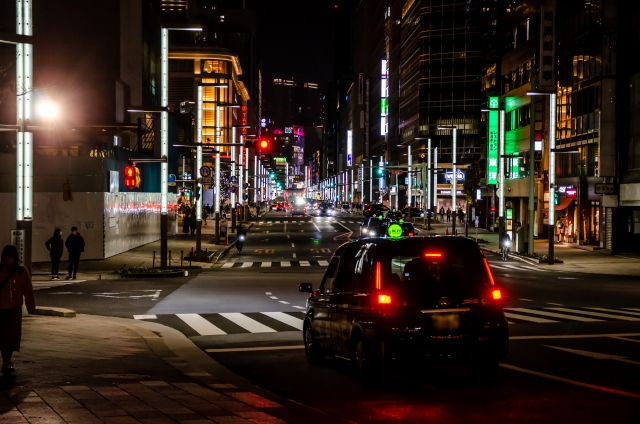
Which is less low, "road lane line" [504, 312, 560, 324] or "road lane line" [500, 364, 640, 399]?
"road lane line" [500, 364, 640, 399]

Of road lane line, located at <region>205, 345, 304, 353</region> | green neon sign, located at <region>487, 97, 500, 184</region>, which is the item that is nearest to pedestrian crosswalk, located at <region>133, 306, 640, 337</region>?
road lane line, located at <region>205, 345, 304, 353</region>

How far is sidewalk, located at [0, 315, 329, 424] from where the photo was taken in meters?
9.08

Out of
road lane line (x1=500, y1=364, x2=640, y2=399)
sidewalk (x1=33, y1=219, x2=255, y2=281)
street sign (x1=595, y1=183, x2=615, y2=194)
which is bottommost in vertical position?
sidewalk (x1=33, y1=219, x2=255, y2=281)

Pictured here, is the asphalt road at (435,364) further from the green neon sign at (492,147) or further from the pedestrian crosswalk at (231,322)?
the green neon sign at (492,147)

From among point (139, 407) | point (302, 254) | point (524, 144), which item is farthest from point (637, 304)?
point (524, 144)

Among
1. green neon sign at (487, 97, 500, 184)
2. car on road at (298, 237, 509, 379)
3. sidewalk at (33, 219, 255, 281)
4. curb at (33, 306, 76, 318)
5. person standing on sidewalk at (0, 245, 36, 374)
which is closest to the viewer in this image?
car on road at (298, 237, 509, 379)

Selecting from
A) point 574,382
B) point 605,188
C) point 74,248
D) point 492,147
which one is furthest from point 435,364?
point 492,147

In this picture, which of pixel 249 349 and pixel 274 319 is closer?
pixel 249 349

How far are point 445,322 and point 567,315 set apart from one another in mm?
9891

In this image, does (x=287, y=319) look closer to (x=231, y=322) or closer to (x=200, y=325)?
(x=231, y=322)

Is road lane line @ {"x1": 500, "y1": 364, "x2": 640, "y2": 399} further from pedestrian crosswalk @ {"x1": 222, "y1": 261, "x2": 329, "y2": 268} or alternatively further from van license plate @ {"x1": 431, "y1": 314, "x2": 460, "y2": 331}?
pedestrian crosswalk @ {"x1": 222, "y1": 261, "x2": 329, "y2": 268}

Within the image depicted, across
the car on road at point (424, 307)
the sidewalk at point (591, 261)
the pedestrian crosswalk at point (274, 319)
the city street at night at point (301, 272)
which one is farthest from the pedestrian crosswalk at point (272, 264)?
the car on road at point (424, 307)

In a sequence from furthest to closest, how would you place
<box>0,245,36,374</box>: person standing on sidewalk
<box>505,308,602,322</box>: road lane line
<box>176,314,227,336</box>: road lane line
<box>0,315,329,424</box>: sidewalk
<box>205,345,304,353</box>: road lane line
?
<box>505,308,602,322</box>: road lane line
<box>176,314,227,336</box>: road lane line
<box>205,345,304,353</box>: road lane line
<box>0,245,36,374</box>: person standing on sidewalk
<box>0,315,329,424</box>: sidewalk

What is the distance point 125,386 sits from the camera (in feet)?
36.0
